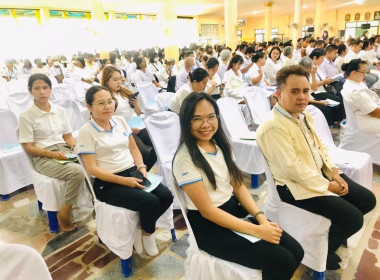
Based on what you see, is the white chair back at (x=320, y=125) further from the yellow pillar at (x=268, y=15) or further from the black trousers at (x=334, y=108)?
the yellow pillar at (x=268, y=15)

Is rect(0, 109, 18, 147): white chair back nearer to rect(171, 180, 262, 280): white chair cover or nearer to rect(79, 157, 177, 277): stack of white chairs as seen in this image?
rect(79, 157, 177, 277): stack of white chairs

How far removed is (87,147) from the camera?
1.85 m

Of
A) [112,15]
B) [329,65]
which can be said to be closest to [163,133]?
[329,65]

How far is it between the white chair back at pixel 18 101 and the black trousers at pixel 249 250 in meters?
3.35

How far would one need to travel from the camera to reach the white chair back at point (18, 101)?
12.3 ft

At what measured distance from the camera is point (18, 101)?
151 inches

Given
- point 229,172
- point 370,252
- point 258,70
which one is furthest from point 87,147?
point 258,70

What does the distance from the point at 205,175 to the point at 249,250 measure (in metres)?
0.39

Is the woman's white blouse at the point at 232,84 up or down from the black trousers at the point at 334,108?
up

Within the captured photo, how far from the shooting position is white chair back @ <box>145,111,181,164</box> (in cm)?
250

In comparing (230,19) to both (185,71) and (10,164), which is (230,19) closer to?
(185,71)

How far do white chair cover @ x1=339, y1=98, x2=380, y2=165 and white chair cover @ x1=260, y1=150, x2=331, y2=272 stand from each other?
1713 millimetres

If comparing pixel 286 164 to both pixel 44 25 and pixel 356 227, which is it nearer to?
pixel 356 227

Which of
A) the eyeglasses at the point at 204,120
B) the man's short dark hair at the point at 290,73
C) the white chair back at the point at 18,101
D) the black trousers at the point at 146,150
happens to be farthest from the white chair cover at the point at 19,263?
the white chair back at the point at 18,101
